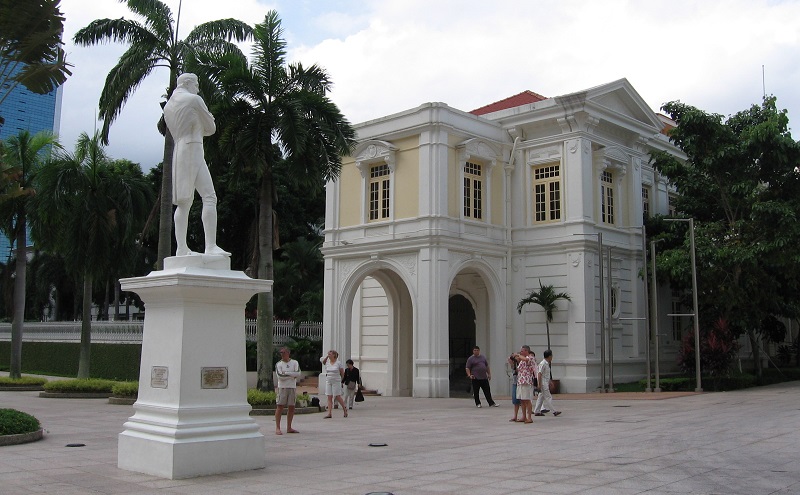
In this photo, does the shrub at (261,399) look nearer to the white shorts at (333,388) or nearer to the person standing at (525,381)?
the white shorts at (333,388)

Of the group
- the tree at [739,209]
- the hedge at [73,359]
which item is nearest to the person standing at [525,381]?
the tree at [739,209]

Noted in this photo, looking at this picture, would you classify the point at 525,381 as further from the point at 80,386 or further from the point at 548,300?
the point at 80,386

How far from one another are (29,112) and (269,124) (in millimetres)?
36854

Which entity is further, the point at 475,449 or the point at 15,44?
the point at 15,44

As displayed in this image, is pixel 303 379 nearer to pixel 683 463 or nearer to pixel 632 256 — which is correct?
pixel 632 256

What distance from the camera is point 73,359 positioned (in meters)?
37.3

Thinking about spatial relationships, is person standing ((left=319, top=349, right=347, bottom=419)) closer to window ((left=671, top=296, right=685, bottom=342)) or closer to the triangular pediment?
the triangular pediment

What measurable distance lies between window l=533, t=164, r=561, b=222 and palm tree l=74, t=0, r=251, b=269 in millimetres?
12309

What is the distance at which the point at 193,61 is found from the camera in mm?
19562

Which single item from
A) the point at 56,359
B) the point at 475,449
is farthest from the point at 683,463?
the point at 56,359

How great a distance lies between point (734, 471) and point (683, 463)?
2.58ft

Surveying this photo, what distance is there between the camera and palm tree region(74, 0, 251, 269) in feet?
67.8

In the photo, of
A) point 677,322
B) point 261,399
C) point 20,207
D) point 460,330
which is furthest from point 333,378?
point 677,322

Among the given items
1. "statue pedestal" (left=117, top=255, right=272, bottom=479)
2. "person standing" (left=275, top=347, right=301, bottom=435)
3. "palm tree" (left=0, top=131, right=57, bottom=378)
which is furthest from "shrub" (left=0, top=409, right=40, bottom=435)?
"palm tree" (left=0, top=131, right=57, bottom=378)
